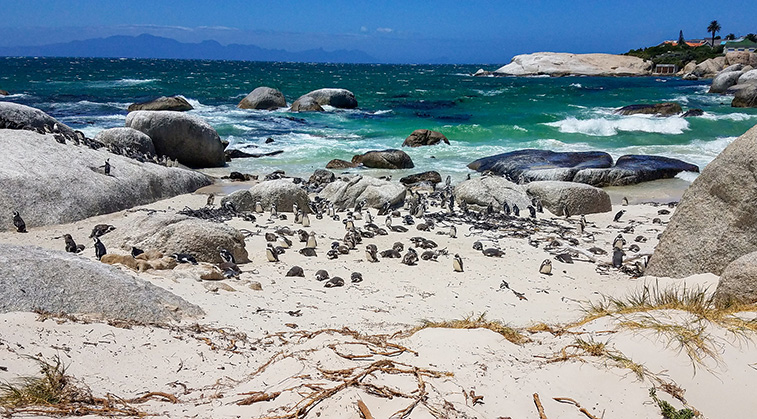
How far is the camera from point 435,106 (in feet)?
142

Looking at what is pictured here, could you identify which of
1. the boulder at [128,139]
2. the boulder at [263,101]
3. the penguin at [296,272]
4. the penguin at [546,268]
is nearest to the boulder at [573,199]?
the penguin at [546,268]

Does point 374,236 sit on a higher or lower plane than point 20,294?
lower

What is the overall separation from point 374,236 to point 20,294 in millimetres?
6476

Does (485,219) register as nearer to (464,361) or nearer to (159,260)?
(159,260)

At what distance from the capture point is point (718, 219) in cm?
699

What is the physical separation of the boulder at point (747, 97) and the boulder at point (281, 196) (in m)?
39.5

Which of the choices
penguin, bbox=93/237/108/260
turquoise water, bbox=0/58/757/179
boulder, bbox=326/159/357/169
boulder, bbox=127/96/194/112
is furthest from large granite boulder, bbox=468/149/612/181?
boulder, bbox=127/96/194/112

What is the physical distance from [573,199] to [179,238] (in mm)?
9059

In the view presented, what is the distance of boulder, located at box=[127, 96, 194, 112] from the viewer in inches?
1206

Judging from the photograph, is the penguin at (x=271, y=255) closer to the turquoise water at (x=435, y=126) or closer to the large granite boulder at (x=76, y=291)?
the large granite boulder at (x=76, y=291)

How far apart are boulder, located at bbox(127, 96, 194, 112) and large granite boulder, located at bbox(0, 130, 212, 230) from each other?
19.0m

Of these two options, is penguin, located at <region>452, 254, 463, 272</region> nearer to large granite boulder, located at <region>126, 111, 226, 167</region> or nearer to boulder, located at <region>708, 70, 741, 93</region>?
A: large granite boulder, located at <region>126, 111, 226, 167</region>

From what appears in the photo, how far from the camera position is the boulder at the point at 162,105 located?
30.6 metres

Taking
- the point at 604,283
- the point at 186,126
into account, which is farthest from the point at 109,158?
the point at 604,283
